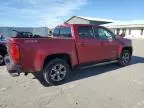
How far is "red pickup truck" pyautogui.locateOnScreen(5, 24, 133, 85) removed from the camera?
5.07 metres

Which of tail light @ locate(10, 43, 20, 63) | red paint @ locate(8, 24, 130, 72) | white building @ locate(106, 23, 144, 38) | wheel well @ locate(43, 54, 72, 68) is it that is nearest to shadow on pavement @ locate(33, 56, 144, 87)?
red paint @ locate(8, 24, 130, 72)

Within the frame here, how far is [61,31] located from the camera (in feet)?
22.4

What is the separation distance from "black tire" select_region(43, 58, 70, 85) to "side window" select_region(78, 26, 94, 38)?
124cm

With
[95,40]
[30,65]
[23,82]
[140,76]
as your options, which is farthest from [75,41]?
[140,76]

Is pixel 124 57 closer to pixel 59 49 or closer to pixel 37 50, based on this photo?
pixel 59 49

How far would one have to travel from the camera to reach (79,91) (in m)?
5.24

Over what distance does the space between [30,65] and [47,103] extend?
1297 mm

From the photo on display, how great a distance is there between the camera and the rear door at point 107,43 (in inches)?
277

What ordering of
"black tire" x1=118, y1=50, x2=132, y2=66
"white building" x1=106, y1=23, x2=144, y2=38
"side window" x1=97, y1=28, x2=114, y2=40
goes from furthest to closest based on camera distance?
"white building" x1=106, y1=23, x2=144, y2=38
"black tire" x1=118, y1=50, x2=132, y2=66
"side window" x1=97, y1=28, x2=114, y2=40

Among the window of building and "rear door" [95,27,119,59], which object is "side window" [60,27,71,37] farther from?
the window of building

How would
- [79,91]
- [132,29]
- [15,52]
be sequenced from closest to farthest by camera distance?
[15,52] < [79,91] < [132,29]

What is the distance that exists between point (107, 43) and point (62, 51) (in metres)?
2.31

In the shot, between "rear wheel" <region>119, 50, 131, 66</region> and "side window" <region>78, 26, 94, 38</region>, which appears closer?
"side window" <region>78, 26, 94, 38</region>

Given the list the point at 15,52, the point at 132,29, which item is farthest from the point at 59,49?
the point at 132,29
